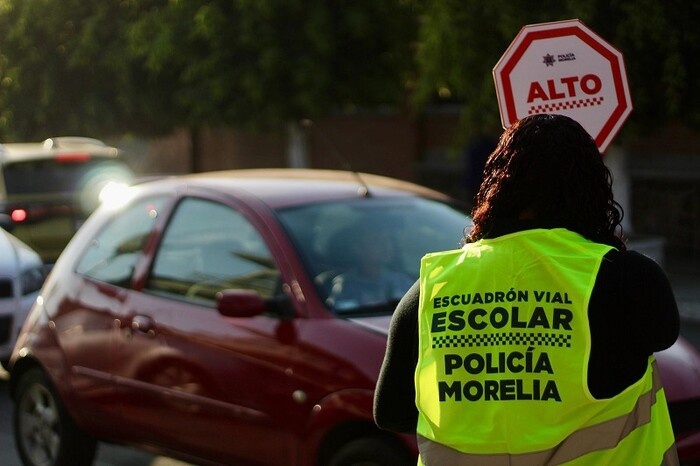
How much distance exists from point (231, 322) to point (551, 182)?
10.1ft

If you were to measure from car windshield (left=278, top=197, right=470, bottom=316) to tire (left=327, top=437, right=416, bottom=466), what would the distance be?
0.66 metres

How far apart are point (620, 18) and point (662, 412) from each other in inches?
516

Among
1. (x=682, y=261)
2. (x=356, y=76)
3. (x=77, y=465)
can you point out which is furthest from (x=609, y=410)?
(x=356, y=76)

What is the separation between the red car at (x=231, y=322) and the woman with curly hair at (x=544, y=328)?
6.70 ft

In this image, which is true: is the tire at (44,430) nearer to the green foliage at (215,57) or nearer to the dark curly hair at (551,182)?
the dark curly hair at (551,182)

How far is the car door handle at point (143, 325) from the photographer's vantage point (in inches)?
239

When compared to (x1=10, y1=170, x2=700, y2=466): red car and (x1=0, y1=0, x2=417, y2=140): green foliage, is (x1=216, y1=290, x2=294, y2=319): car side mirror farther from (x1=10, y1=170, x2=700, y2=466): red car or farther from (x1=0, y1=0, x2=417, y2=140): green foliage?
(x1=0, y1=0, x2=417, y2=140): green foliage

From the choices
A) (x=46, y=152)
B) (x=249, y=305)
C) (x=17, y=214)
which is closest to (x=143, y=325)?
(x=249, y=305)

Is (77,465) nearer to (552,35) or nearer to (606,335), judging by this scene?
(552,35)

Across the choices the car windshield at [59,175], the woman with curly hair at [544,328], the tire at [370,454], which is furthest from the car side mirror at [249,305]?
the car windshield at [59,175]

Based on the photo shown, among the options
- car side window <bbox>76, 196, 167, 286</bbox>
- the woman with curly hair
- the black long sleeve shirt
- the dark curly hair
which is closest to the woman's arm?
the woman with curly hair

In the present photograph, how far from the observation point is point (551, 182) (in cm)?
279

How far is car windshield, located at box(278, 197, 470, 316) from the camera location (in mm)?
5629

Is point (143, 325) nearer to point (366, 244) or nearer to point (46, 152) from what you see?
point (366, 244)
